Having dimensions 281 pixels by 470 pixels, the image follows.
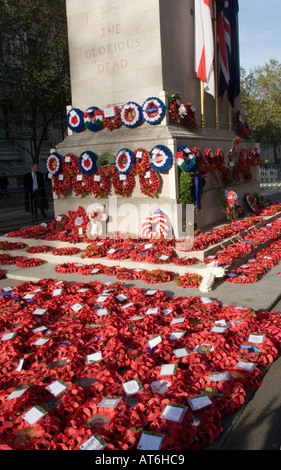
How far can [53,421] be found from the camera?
10.2ft

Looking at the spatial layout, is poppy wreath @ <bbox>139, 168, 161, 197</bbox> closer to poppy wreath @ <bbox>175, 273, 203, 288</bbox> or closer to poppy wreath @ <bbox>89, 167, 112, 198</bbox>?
poppy wreath @ <bbox>89, 167, 112, 198</bbox>

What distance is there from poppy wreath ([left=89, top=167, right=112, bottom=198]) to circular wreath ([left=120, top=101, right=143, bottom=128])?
1206 mm

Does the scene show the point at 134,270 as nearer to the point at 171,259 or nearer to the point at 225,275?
the point at 171,259

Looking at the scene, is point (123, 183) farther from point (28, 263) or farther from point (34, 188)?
point (34, 188)

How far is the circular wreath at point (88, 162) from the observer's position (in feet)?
31.1

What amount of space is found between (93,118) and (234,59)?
17.4 ft

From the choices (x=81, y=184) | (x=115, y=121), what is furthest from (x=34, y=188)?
(x=115, y=121)

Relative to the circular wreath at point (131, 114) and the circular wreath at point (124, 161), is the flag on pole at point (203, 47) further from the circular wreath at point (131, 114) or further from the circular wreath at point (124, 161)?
the circular wreath at point (124, 161)

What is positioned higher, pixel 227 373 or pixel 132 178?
pixel 132 178

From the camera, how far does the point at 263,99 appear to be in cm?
4491

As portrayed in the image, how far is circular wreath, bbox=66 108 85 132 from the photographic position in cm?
1009

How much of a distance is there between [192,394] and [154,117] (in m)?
6.58
